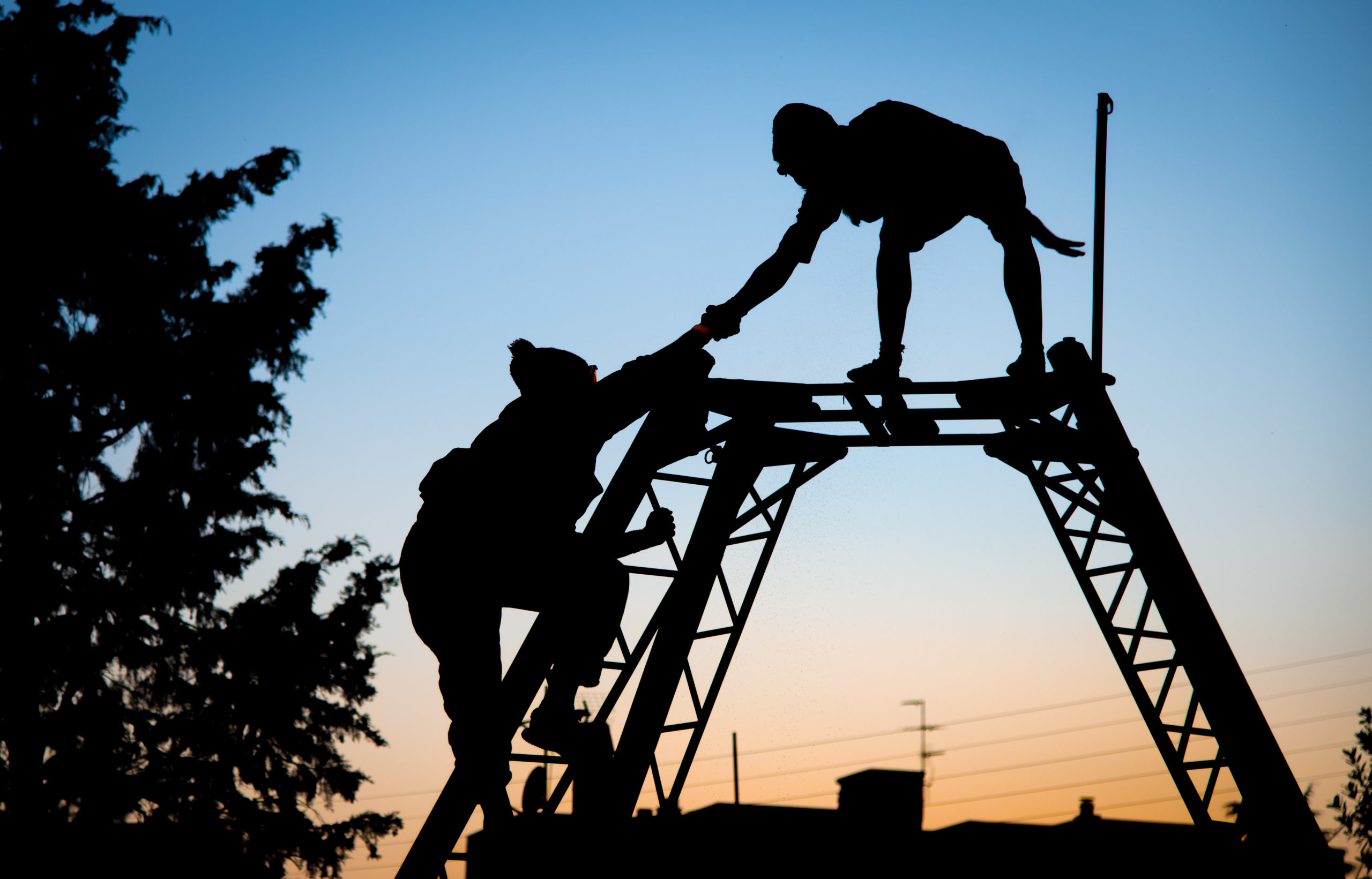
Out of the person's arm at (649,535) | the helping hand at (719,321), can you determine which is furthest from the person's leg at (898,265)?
the person's arm at (649,535)

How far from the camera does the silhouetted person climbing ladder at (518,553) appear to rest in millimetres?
4668

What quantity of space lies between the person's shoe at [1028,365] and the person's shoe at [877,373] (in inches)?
25.2

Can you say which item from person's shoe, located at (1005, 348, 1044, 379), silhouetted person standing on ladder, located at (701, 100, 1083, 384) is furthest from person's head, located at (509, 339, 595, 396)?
person's shoe, located at (1005, 348, 1044, 379)

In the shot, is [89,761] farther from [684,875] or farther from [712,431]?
[712,431]

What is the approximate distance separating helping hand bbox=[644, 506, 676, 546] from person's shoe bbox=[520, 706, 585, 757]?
920 mm

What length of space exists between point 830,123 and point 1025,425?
1.98 metres

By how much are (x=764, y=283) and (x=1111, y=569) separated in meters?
2.59

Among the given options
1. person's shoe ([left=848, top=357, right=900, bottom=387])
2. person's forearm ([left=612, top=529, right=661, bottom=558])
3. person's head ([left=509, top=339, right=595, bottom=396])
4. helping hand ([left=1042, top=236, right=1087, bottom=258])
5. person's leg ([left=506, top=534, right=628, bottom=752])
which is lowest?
person's leg ([left=506, top=534, right=628, bottom=752])

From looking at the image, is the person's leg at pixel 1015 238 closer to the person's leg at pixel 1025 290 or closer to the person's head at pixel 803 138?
the person's leg at pixel 1025 290

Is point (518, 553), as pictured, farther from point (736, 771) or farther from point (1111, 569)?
point (736, 771)

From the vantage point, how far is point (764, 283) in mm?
5672

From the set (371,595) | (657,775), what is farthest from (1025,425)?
(371,595)

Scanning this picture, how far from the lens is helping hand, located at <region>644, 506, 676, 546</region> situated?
5297mm

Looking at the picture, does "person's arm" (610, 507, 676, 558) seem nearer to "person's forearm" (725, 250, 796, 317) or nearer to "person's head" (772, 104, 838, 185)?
"person's forearm" (725, 250, 796, 317)
